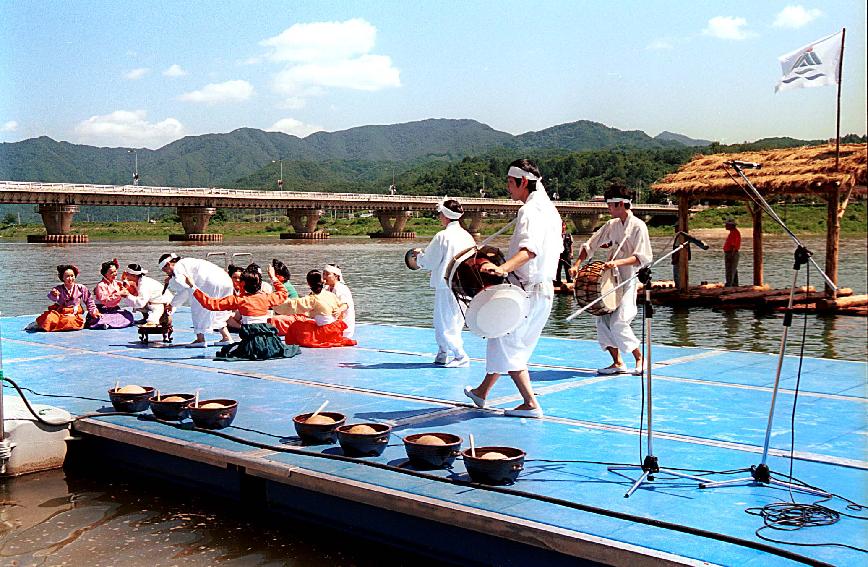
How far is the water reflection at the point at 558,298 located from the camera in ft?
56.0

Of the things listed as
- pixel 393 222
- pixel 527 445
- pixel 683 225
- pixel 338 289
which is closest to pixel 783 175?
pixel 683 225

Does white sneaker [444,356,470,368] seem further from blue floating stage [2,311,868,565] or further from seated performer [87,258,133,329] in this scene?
seated performer [87,258,133,329]

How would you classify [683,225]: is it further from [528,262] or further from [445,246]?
[528,262]

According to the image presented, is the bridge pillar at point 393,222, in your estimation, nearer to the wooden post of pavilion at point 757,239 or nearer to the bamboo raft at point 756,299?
the bamboo raft at point 756,299

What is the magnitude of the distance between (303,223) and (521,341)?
78.6 meters

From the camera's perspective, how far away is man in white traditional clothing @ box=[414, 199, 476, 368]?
915 cm

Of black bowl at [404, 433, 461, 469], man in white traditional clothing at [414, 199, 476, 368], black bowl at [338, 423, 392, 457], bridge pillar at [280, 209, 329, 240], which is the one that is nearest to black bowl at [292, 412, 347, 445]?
black bowl at [338, 423, 392, 457]

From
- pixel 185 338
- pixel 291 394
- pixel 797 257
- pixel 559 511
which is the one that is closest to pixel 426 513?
pixel 559 511

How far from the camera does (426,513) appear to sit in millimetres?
4980

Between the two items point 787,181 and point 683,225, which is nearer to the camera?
point 787,181

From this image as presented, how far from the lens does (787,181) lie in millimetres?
19719

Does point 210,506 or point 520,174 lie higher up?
point 520,174

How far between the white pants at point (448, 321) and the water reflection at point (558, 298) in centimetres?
377

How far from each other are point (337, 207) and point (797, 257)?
7773 cm
